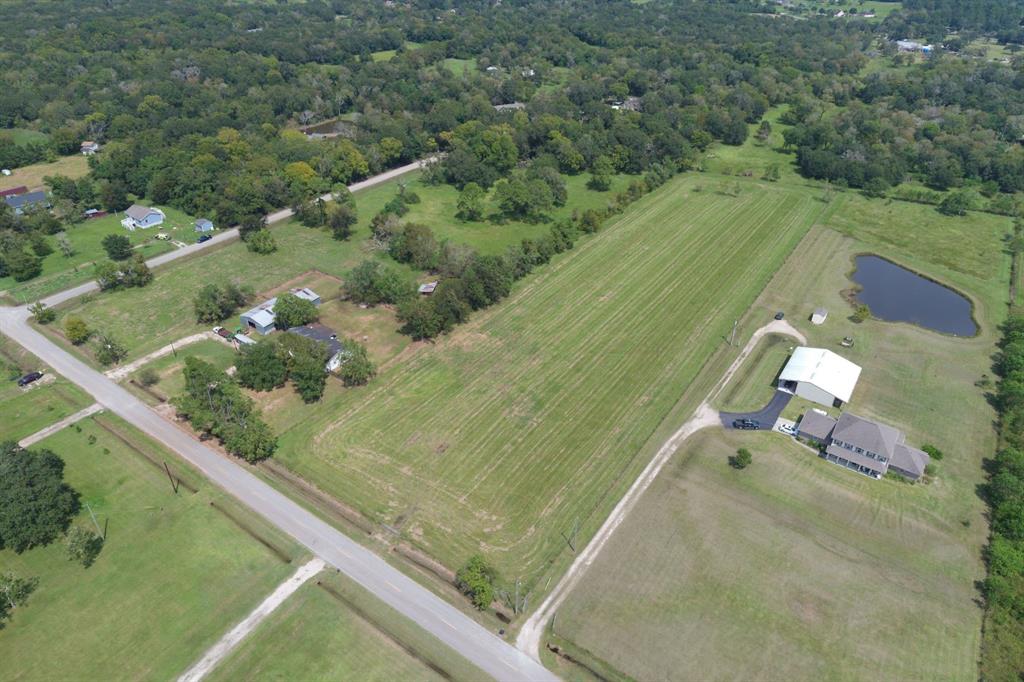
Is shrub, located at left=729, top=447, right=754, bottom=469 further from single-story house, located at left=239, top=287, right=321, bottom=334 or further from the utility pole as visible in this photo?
the utility pole

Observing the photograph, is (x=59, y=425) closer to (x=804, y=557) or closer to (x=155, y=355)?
(x=155, y=355)

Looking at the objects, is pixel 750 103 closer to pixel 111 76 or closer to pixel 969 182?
pixel 969 182

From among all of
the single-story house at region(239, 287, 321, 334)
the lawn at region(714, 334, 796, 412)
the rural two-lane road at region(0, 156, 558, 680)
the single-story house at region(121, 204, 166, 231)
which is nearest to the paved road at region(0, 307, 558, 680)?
the rural two-lane road at region(0, 156, 558, 680)

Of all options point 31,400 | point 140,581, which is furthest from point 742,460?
point 31,400

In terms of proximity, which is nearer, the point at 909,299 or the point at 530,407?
the point at 530,407

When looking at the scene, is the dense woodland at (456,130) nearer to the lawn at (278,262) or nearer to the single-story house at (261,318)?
the lawn at (278,262)
